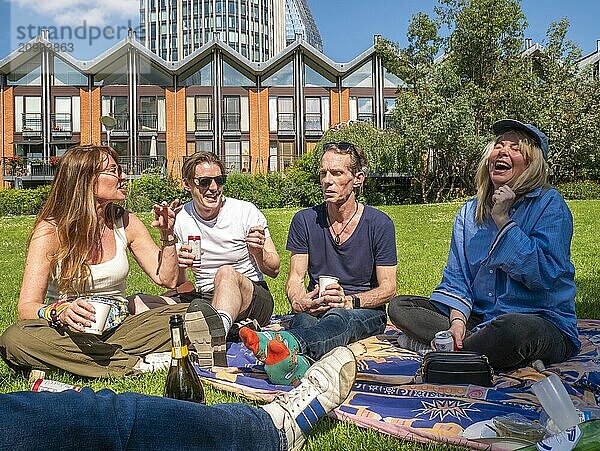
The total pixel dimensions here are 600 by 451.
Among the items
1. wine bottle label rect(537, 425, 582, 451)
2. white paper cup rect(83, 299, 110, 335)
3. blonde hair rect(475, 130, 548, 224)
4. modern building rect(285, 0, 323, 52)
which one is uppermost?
modern building rect(285, 0, 323, 52)

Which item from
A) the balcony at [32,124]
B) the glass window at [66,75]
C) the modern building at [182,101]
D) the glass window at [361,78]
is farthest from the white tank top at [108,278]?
the balcony at [32,124]

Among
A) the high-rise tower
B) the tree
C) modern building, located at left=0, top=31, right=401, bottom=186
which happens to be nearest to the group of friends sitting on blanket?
the tree

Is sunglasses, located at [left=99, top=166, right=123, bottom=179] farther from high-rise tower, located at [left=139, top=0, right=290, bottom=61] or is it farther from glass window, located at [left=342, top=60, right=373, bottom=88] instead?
high-rise tower, located at [left=139, top=0, right=290, bottom=61]

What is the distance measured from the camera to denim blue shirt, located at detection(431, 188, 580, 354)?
157 inches

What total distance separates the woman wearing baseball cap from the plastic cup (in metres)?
1.19

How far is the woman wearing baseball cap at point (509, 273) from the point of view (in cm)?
395

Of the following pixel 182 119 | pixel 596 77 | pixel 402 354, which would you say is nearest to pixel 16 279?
pixel 402 354

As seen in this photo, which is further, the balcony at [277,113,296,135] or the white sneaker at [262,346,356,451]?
the balcony at [277,113,296,135]

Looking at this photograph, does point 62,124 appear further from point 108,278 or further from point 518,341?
point 518,341

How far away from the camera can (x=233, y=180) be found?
29.8 metres

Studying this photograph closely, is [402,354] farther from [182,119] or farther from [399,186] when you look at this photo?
[182,119]

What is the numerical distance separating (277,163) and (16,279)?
29.6 m

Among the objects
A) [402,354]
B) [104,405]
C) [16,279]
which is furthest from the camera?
[16,279]

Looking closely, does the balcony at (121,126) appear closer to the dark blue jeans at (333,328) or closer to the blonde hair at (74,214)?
the blonde hair at (74,214)
